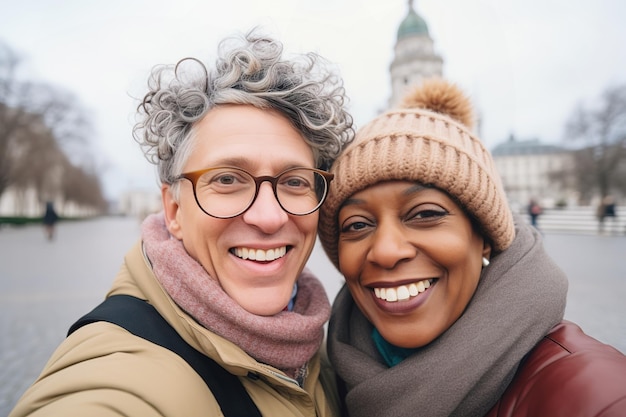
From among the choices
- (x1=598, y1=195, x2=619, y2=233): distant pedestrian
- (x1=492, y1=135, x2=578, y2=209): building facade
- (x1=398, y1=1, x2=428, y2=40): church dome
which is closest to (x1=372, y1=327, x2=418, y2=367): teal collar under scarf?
(x1=598, y1=195, x2=619, y2=233): distant pedestrian

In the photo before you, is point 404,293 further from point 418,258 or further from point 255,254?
point 255,254

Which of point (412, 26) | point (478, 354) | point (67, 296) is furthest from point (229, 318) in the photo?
point (412, 26)

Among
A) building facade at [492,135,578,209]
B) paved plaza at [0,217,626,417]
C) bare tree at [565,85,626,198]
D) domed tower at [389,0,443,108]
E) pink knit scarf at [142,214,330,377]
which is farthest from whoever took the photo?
building facade at [492,135,578,209]

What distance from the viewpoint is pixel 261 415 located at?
1.33m

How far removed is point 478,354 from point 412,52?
1790 inches

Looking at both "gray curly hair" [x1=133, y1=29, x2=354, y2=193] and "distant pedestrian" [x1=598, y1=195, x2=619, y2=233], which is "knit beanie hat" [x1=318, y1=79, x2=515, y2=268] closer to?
"gray curly hair" [x1=133, y1=29, x2=354, y2=193]

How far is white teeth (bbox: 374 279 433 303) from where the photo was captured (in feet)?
5.37

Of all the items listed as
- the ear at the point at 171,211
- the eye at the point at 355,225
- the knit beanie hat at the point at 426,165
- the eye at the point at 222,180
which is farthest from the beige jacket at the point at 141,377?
the knit beanie hat at the point at 426,165

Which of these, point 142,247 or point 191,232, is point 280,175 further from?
point 142,247

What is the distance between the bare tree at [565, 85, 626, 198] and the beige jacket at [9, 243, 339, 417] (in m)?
33.5

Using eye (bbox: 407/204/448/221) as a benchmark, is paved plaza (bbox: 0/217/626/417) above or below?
below

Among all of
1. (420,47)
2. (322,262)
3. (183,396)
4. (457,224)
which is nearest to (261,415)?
(183,396)

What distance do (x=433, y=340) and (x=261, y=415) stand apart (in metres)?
0.80

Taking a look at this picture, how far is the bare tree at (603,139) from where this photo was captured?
2692cm
